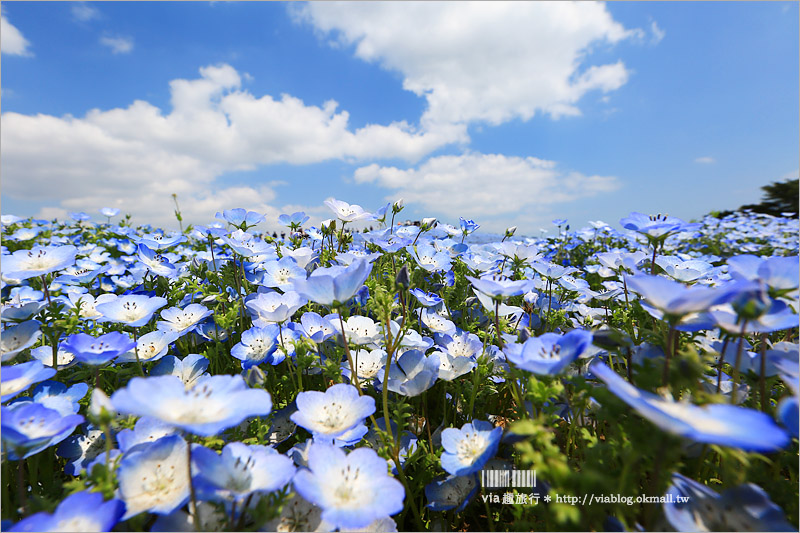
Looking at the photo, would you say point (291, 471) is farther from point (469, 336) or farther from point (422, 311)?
point (422, 311)

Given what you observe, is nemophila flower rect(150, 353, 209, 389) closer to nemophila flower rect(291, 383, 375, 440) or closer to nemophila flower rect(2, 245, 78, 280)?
nemophila flower rect(2, 245, 78, 280)

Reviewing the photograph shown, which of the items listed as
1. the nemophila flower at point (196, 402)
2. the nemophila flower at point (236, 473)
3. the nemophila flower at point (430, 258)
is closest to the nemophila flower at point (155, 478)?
the nemophila flower at point (236, 473)

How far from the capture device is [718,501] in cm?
94

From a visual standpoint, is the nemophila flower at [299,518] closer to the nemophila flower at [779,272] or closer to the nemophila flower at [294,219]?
the nemophila flower at [779,272]

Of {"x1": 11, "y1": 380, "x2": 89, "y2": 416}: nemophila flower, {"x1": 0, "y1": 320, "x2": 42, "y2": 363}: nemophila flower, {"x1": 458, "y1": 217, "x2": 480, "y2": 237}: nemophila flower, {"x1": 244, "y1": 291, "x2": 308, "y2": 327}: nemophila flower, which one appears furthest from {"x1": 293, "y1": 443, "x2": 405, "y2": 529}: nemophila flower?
{"x1": 458, "y1": 217, "x2": 480, "y2": 237}: nemophila flower

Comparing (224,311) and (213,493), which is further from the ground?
(224,311)

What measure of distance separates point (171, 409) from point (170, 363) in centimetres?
122

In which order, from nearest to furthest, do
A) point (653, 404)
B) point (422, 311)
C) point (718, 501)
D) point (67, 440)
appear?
point (653, 404) < point (718, 501) < point (67, 440) < point (422, 311)

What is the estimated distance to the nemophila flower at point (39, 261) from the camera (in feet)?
6.13

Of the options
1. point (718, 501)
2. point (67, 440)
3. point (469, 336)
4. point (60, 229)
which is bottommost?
point (67, 440)

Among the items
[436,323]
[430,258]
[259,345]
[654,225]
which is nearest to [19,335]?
[259,345]

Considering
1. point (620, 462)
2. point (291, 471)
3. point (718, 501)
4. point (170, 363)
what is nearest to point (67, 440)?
point (170, 363)

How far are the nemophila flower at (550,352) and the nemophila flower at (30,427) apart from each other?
51.6 inches

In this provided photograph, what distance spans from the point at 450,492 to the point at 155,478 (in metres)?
1.07
